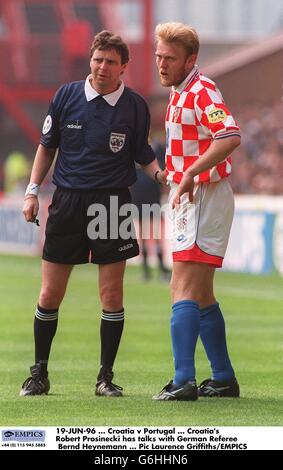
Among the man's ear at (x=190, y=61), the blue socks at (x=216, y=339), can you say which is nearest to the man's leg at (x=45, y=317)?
the blue socks at (x=216, y=339)

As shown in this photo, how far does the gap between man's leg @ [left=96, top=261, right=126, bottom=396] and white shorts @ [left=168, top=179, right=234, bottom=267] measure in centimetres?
40

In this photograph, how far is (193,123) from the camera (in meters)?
7.61

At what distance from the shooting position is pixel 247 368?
31.8 ft

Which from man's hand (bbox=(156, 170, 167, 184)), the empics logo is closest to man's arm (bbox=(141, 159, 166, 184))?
man's hand (bbox=(156, 170, 167, 184))

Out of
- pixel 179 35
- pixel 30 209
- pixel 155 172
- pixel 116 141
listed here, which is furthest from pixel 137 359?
pixel 179 35

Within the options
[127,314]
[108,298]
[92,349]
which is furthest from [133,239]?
[127,314]

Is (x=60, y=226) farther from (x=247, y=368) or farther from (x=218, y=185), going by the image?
(x=247, y=368)

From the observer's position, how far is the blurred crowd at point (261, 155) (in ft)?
88.0

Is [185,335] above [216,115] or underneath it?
underneath

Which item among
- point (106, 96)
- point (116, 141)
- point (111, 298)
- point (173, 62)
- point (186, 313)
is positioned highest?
point (173, 62)

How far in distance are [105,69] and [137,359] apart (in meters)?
3.06

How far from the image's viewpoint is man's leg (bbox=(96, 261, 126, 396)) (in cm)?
793

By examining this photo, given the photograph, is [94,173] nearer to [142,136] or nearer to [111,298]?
[142,136]

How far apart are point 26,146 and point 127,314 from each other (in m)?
26.2
